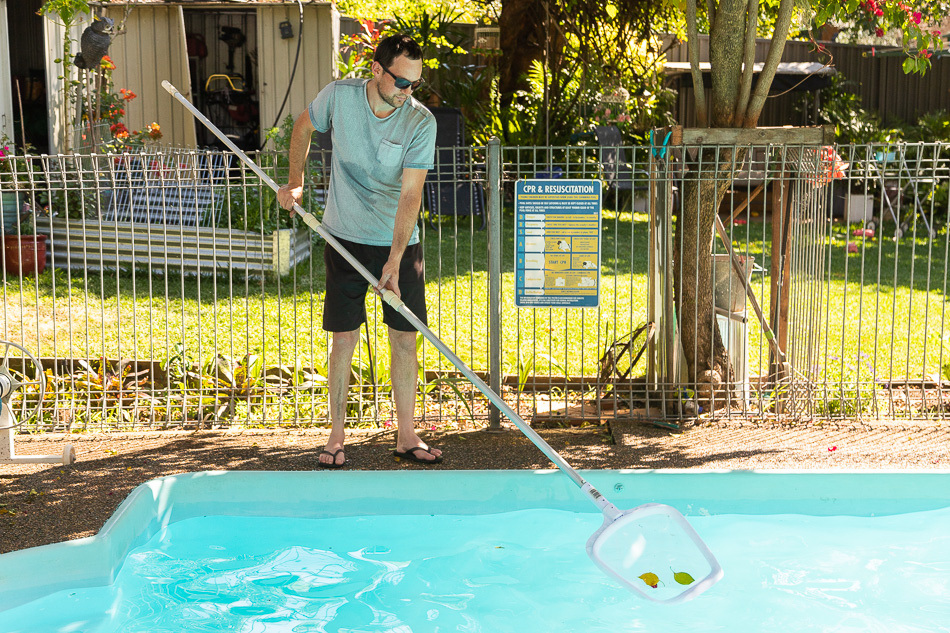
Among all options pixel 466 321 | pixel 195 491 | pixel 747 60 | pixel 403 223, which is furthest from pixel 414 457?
pixel 466 321

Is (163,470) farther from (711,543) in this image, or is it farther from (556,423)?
(711,543)

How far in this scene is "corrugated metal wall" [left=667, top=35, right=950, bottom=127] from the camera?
632 inches

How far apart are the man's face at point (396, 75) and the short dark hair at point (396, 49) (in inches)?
0.7

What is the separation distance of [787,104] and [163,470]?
14.1 metres

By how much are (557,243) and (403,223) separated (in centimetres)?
120

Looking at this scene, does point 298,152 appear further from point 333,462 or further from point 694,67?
point 694,67

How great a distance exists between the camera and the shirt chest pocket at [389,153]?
14.8 ft

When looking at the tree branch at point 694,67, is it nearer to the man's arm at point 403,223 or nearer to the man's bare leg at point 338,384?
the man's arm at point 403,223

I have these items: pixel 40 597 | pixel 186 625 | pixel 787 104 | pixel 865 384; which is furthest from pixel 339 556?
pixel 787 104

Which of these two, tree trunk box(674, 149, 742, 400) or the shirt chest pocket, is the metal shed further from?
the shirt chest pocket

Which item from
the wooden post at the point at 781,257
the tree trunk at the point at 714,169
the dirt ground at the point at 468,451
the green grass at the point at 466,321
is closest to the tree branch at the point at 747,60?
the tree trunk at the point at 714,169

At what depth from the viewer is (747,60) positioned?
545 cm

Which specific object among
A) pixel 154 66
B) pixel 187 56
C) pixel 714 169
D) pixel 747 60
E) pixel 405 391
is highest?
pixel 187 56

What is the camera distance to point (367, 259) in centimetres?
473
